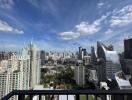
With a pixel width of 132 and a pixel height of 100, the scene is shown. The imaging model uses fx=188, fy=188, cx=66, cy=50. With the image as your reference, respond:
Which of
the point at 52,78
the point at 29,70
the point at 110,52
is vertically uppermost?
the point at 110,52

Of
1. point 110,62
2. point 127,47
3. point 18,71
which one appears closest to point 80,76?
point 110,62

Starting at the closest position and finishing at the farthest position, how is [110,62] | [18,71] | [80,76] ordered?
1. [18,71]
2. [110,62]
3. [80,76]

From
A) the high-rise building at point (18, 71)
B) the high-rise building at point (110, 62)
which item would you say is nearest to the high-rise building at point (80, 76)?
the high-rise building at point (110, 62)

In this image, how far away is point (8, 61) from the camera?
14.6 m

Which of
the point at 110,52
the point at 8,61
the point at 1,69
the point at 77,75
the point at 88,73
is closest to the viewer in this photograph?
the point at 1,69

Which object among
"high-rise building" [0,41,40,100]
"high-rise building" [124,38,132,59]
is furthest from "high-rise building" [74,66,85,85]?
"high-rise building" [124,38,132,59]

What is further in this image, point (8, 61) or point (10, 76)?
point (8, 61)

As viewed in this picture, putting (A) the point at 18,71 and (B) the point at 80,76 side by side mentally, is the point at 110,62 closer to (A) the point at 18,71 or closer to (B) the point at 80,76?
(B) the point at 80,76

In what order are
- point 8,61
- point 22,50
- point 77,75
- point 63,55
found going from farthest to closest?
1. point 63,55
2. point 77,75
3. point 22,50
4. point 8,61

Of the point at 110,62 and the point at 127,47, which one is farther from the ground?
the point at 127,47

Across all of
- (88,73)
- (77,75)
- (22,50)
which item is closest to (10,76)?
(22,50)

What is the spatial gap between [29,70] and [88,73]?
6.73m

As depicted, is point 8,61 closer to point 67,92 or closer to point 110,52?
point 110,52

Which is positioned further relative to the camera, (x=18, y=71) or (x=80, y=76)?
(x=80, y=76)
